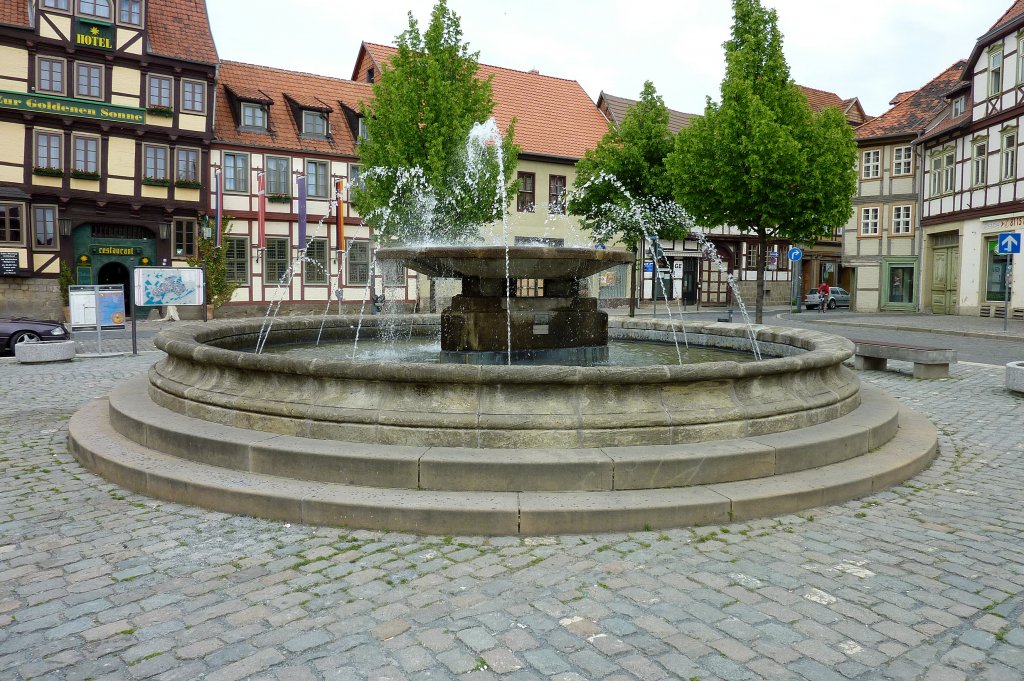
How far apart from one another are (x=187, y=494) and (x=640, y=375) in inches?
128

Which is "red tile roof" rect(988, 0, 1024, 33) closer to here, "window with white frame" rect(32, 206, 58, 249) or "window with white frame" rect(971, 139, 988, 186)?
"window with white frame" rect(971, 139, 988, 186)

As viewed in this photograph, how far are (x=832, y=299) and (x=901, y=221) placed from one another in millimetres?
7224

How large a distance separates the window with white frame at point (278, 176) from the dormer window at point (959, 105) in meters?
27.9

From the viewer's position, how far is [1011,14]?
1081 inches

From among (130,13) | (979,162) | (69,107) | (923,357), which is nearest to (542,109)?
(130,13)

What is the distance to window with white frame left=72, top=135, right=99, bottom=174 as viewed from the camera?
26828mm

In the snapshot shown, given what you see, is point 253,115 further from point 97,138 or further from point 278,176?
point 97,138

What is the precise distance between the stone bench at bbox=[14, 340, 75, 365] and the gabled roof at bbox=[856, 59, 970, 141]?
35.7m

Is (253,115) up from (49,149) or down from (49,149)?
up

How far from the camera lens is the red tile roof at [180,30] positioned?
28.4m

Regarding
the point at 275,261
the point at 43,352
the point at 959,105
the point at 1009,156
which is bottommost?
the point at 43,352

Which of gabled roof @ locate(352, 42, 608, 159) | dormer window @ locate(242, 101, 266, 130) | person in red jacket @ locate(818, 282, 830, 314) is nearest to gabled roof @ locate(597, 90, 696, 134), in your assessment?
gabled roof @ locate(352, 42, 608, 159)

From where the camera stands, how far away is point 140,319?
92.7 ft

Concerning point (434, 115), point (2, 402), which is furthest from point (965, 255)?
point (2, 402)
